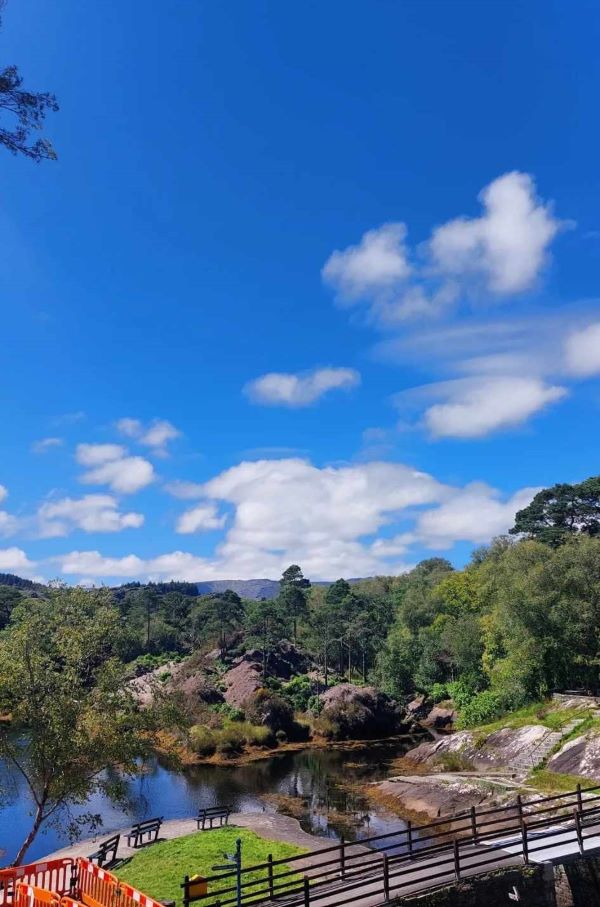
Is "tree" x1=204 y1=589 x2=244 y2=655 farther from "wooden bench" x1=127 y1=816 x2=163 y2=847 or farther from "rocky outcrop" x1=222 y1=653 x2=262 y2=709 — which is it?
"wooden bench" x1=127 y1=816 x2=163 y2=847

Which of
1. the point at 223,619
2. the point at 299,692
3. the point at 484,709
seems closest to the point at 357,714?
the point at 299,692

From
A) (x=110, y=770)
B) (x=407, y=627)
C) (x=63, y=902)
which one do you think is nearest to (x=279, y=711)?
(x=407, y=627)

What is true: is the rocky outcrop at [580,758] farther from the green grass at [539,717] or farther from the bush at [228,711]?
the bush at [228,711]

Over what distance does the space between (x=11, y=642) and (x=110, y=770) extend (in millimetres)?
5894

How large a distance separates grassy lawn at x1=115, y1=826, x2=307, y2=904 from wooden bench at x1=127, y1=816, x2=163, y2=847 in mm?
1165

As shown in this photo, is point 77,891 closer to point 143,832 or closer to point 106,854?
point 106,854

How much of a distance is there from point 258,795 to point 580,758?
23352 mm

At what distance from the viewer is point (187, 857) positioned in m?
25.5

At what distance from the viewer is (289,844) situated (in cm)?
2802

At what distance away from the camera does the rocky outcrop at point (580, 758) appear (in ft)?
115

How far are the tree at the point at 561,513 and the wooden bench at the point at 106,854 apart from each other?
9608 cm

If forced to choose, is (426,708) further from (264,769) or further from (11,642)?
(11,642)

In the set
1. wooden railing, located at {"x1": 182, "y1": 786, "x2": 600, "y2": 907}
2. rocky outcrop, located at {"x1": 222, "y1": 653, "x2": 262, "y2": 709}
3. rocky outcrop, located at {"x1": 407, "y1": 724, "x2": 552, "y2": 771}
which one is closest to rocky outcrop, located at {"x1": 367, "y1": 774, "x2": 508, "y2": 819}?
rocky outcrop, located at {"x1": 407, "y1": 724, "x2": 552, "y2": 771}

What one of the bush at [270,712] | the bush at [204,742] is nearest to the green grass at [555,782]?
the bush at [204,742]
